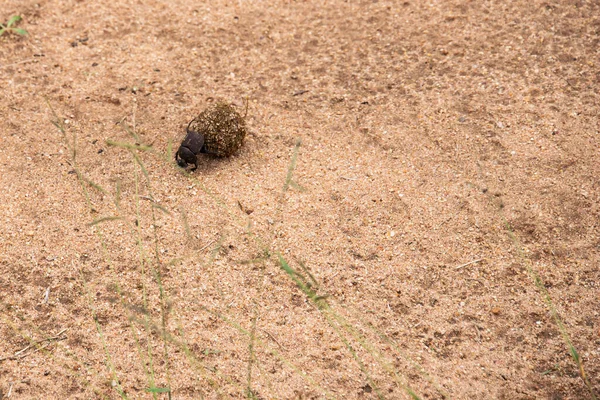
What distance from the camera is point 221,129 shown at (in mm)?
4273

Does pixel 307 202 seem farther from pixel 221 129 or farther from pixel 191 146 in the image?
pixel 191 146

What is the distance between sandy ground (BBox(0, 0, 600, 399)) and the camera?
320cm

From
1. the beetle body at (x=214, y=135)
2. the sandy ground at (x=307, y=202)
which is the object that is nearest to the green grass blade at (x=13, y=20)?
the sandy ground at (x=307, y=202)

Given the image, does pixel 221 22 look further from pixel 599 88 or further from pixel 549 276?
pixel 549 276

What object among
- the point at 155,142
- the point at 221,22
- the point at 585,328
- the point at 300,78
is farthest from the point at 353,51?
the point at 585,328

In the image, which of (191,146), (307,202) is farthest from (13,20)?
(307,202)

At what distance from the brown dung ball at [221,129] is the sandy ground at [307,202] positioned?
7.0 inches

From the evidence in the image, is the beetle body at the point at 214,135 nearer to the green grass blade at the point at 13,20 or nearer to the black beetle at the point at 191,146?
the black beetle at the point at 191,146

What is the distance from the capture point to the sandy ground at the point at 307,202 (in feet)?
10.5

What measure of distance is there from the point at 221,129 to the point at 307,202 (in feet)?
2.65

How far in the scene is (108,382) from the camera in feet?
10.2

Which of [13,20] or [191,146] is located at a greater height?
[13,20]

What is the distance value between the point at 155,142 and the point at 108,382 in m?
1.99

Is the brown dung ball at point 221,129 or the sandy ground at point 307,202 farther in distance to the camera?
the brown dung ball at point 221,129
